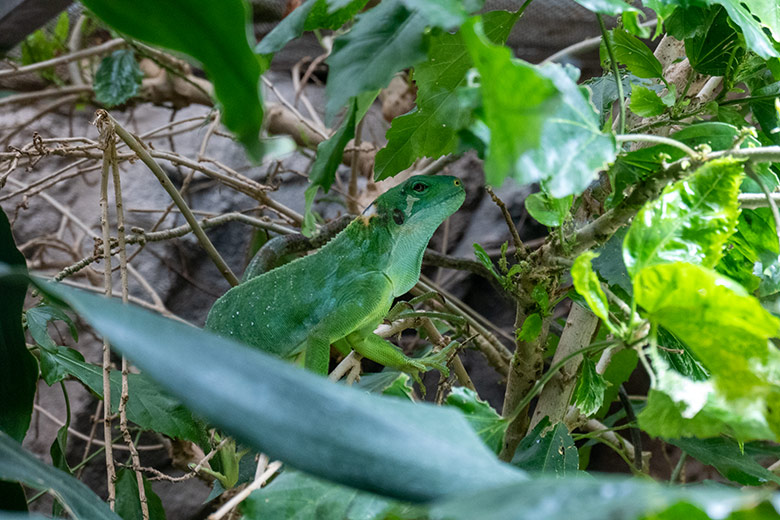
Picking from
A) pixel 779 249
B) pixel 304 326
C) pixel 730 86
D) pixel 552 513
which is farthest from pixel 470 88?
pixel 304 326

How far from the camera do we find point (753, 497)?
363 mm

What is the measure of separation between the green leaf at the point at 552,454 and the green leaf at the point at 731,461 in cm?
35

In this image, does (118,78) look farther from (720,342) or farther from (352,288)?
(720,342)

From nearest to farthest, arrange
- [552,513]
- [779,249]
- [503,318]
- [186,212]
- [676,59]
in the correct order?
[552,513] < [779,249] < [676,59] < [186,212] < [503,318]

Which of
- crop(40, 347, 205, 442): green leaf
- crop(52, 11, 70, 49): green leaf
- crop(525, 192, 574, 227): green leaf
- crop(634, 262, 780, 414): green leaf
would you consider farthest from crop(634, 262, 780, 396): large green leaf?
crop(52, 11, 70, 49): green leaf

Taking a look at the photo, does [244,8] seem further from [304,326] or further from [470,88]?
[304,326]

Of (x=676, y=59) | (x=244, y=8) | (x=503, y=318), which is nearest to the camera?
(x=244, y=8)

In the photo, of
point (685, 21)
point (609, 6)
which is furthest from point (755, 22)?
point (609, 6)

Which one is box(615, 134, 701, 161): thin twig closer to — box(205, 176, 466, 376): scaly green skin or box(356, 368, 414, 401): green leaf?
box(356, 368, 414, 401): green leaf

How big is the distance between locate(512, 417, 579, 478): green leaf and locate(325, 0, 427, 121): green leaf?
0.65 metres

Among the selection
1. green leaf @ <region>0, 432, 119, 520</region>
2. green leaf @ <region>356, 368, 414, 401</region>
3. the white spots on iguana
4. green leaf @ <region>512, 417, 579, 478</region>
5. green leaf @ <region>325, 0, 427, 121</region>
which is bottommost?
green leaf @ <region>512, 417, 579, 478</region>

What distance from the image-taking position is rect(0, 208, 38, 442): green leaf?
911 millimetres

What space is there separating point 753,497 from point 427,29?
0.55 metres

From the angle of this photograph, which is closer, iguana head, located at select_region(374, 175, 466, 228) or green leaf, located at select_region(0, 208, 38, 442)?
green leaf, located at select_region(0, 208, 38, 442)
